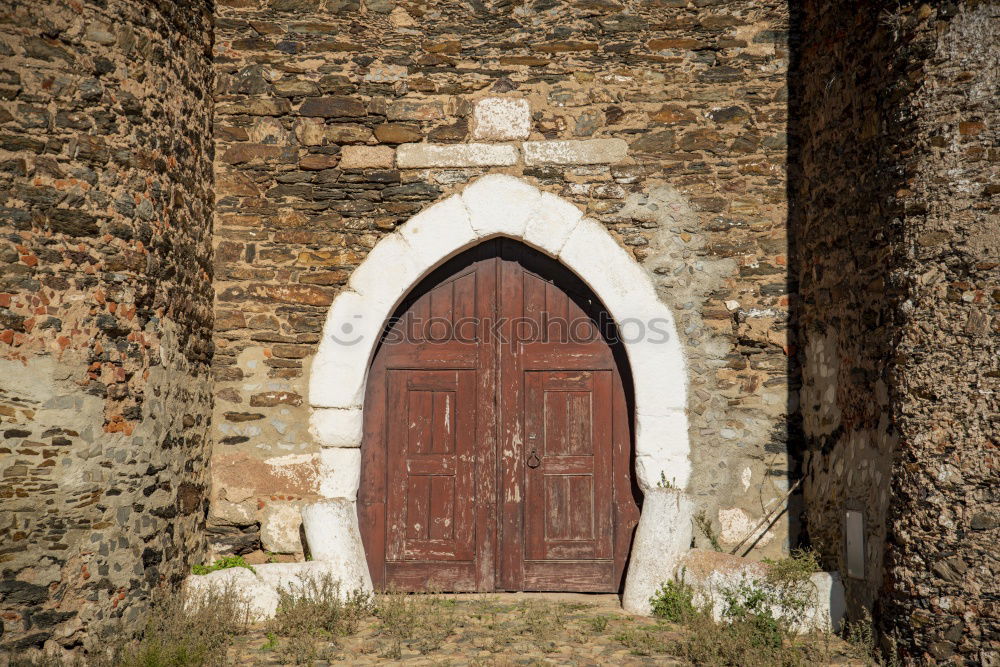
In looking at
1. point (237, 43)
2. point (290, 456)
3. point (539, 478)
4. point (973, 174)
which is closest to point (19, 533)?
point (290, 456)

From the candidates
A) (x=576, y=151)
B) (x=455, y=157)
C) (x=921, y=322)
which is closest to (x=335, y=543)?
(x=455, y=157)

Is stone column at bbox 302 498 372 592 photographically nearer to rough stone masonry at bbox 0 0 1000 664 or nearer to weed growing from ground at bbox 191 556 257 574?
rough stone masonry at bbox 0 0 1000 664

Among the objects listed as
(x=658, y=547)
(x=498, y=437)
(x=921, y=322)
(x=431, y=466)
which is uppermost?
(x=921, y=322)

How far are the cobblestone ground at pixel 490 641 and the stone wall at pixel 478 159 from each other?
98cm

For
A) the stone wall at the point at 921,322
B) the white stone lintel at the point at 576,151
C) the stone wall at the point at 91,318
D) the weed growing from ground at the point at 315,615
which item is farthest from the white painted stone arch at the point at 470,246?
the stone wall at the point at 921,322

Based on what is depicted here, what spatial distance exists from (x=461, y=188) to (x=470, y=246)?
13.5 inches

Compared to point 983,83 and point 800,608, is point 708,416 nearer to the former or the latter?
point 800,608

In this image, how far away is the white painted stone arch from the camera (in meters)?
4.33

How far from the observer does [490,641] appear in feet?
11.7

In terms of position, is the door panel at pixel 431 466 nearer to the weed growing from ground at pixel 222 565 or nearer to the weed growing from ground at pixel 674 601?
the weed growing from ground at pixel 222 565

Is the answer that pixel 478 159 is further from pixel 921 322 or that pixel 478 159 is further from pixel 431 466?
pixel 921 322

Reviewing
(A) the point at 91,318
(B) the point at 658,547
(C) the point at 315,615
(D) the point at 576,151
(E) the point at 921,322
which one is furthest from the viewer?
(D) the point at 576,151

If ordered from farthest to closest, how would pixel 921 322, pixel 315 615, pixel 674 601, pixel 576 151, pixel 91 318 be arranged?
pixel 576 151
pixel 674 601
pixel 315 615
pixel 91 318
pixel 921 322

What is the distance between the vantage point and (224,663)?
324 centimetres
